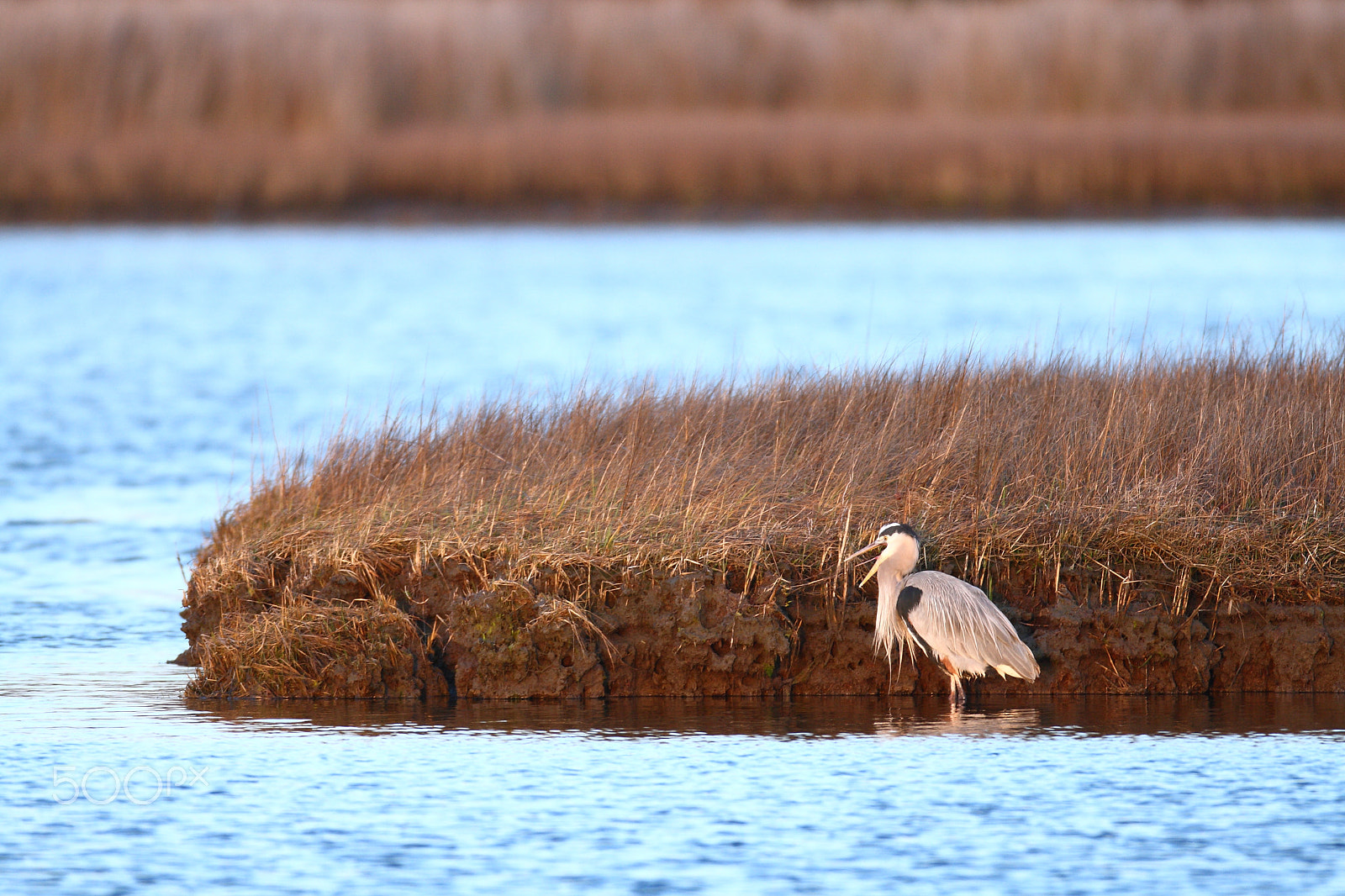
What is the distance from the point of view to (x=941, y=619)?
30.6ft

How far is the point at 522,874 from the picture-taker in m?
7.23

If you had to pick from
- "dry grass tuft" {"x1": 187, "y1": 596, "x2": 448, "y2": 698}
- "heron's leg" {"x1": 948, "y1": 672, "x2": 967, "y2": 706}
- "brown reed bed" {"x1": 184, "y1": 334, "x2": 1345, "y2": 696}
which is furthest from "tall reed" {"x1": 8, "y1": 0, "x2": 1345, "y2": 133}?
"heron's leg" {"x1": 948, "y1": 672, "x2": 967, "y2": 706}

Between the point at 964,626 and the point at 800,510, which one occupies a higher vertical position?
the point at 800,510

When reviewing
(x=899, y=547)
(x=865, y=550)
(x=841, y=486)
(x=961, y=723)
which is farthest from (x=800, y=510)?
(x=961, y=723)

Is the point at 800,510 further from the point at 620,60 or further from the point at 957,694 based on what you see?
the point at 620,60

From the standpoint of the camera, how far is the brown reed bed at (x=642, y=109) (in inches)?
1848

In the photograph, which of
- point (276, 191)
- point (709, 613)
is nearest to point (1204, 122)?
point (276, 191)

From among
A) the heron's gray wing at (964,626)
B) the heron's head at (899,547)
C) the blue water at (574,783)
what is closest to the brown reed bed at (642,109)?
the blue water at (574,783)

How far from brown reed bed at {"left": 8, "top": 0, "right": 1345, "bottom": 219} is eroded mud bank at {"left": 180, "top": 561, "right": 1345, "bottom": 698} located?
3780 cm

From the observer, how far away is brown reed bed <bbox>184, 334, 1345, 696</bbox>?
9.90 meters

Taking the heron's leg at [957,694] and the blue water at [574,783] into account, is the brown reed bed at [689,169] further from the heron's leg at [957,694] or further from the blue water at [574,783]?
the heron's leg at [957,694]

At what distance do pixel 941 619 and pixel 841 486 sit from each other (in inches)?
55.9

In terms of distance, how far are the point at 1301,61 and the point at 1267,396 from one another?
41.2 m

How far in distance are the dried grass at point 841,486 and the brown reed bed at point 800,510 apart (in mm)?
17
